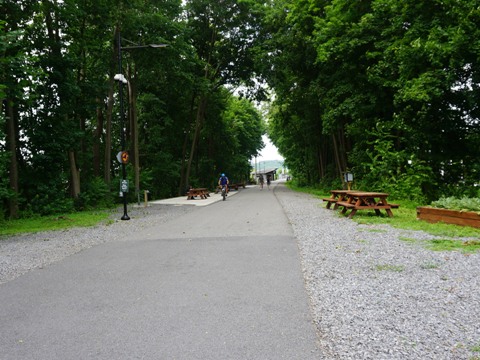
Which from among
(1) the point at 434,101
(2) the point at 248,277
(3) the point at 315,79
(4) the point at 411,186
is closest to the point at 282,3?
(3) the point at 315,79

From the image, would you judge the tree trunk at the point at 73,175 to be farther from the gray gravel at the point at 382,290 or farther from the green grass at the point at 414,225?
the green grass at the point at 414,225

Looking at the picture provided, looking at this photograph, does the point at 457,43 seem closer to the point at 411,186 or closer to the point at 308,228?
the point at 411,186

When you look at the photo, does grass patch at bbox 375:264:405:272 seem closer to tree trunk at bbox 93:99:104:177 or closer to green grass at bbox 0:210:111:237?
green grass at bbox 0:210:111:237

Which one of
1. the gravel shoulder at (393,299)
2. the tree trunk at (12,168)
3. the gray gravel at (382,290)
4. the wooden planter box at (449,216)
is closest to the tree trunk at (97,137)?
the tree trunk at (12,168)

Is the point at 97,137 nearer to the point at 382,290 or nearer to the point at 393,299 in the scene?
the point at 382,290

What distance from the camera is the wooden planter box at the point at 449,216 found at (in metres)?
8.25

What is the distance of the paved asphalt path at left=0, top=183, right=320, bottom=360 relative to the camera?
307 centimetres

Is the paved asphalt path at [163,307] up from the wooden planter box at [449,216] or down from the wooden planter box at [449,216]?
down

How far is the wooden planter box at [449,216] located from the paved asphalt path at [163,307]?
453cm

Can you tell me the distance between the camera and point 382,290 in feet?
14.1

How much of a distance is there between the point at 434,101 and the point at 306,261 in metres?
12.6

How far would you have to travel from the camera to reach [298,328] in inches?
133

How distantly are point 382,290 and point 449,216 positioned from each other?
6.02m

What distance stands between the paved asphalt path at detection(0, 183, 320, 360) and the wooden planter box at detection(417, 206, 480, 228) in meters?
4.53
